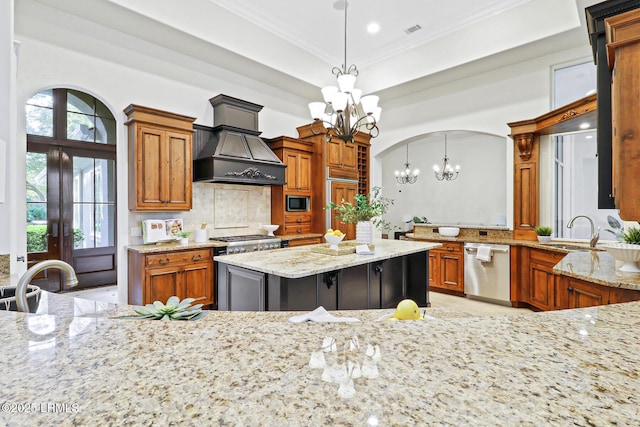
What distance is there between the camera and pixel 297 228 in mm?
5562

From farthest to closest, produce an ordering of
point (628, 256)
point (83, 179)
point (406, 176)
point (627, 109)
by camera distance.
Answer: point (406, 176) < point (83, 179) < point (628, 256) < point (627, 109)

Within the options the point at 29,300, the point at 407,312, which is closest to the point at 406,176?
the point at 407,312

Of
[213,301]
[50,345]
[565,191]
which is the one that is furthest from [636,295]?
[213,301]

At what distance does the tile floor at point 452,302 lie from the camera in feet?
14.1

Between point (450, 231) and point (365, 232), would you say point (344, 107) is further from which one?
point (450, 231)

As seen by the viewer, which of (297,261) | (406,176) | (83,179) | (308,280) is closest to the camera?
(308,280)

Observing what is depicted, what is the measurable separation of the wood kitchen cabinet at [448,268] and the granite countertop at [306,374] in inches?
169

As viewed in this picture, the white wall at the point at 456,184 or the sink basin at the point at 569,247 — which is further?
the white wall at the point at 456,184

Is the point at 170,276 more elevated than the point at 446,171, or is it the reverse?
the point at 446,171

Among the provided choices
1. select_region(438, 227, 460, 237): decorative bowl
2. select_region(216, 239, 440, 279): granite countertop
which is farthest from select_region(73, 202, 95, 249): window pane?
select_region(438, 227, 460, 237): decorative bowl

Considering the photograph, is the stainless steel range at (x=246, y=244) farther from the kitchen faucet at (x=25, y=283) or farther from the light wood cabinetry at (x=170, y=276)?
the kitchen faucet at (x=25, y=283)

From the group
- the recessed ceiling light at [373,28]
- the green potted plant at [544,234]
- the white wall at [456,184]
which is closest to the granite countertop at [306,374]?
the green potted plant at [544,234]

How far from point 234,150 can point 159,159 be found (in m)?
0.96

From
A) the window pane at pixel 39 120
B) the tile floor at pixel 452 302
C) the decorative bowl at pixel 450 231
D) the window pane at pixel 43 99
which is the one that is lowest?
the tile floor at pixel 452 302
